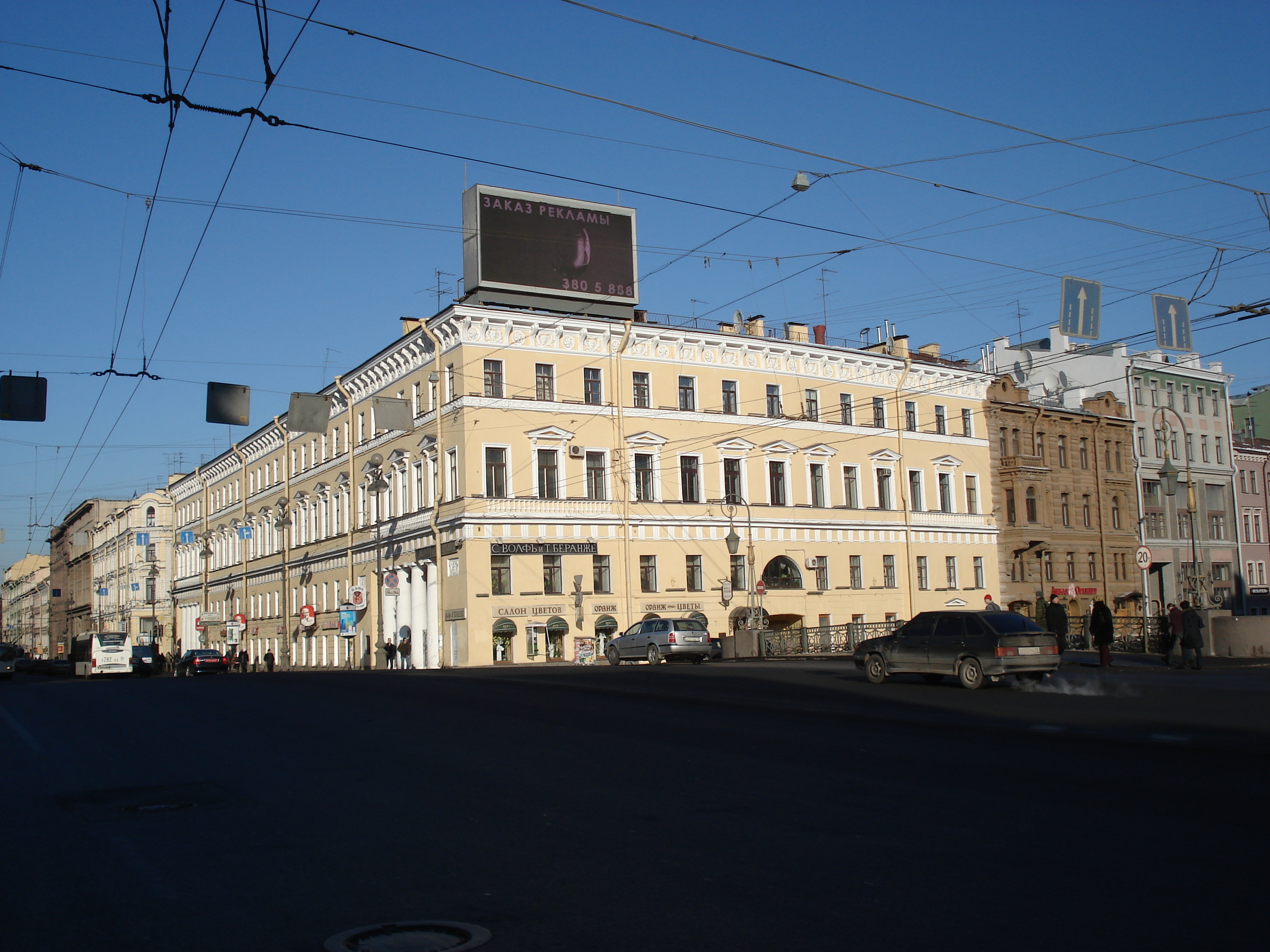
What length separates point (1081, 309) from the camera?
2369 cm

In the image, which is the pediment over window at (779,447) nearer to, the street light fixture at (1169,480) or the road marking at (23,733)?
the street light fixture at (1169,480)

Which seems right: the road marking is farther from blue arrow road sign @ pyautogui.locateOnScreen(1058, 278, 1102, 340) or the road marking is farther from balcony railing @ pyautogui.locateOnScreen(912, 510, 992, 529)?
balcony railing @ pyautogui.locateOnScreen(912, 510, 992, 529)

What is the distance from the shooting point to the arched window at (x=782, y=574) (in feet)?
175

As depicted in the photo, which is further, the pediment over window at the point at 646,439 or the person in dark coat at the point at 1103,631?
the pediment over window at the point at 646,439

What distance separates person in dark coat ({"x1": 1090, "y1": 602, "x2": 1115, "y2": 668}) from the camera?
28.2 meters

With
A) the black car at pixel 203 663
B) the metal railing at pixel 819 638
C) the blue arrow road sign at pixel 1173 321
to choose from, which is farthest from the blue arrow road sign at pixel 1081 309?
the black car at pixel 203 663

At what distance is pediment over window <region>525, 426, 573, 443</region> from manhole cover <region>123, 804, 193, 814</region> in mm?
37640

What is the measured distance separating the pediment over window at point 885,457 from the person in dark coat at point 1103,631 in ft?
95.5

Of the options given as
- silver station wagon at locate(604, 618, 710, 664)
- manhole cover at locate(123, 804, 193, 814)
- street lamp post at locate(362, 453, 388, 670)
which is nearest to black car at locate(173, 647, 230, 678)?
street lamp post at locate(362, 453, 388, 670)

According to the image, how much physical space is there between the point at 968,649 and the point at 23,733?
1655 cm

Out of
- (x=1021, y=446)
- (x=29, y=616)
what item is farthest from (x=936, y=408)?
(x=29, y=616)

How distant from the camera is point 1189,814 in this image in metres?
8.58

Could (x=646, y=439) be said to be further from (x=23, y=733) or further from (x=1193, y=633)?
(x=23, y=733)

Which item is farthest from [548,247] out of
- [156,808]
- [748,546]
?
[156,808]
